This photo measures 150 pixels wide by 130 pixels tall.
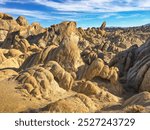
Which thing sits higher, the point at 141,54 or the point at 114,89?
the point at 141,54

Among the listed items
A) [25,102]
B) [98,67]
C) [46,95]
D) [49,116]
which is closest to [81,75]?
[98,67]

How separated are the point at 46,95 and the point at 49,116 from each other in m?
9.65

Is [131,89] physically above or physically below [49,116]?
below

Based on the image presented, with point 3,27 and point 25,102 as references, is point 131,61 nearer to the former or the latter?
point 25,102

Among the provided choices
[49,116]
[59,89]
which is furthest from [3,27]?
[49,116]

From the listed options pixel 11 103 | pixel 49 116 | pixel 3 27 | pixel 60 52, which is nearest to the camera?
pixel 49 116

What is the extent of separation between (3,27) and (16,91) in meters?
95.2

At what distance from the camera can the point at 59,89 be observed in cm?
2711

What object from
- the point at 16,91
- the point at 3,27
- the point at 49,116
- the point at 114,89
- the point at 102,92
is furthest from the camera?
the point at 3,27

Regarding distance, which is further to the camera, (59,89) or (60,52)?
(60,52)

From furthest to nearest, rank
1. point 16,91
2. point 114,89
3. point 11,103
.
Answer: point 114,89 → point 16,91 → point 11,103

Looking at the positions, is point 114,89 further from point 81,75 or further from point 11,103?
point 11,103

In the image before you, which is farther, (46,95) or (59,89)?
(59,89)

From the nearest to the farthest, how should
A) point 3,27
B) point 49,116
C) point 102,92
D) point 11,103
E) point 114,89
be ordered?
1. point 49,116
2. point 11,103
3. point 102,92
4. point 114,89
5. point 3,27
